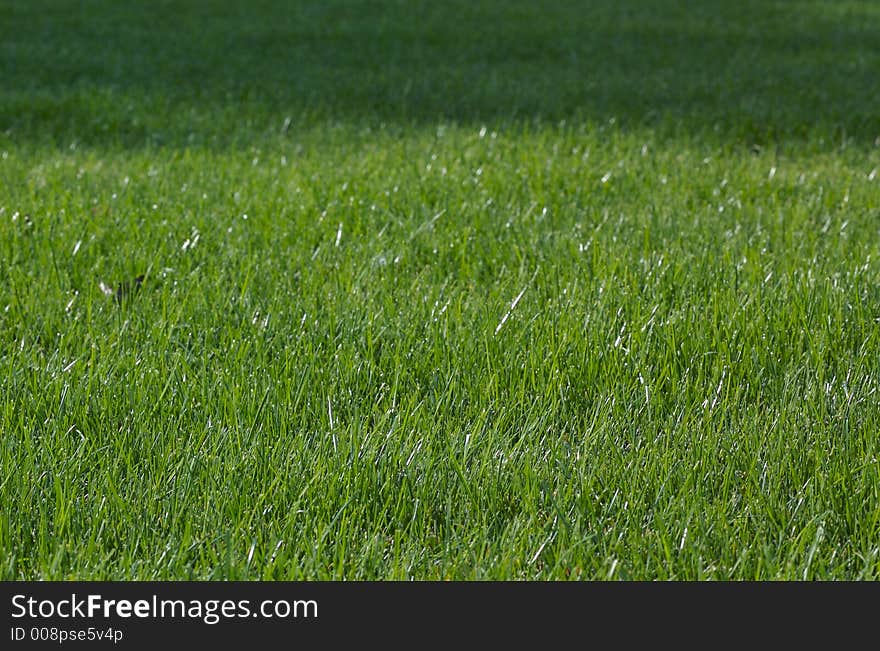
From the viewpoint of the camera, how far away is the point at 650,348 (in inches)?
99.8

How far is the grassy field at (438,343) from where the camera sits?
1840 millimetres

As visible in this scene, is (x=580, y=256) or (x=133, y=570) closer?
(x=133, y=570)

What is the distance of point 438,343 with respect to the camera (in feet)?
8.28

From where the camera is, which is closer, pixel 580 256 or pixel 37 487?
pixel 37 487

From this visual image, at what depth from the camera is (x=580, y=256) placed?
125 inches

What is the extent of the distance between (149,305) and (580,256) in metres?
1.31

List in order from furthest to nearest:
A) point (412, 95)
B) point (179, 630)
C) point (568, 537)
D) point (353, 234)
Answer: point (412, 95) < point (353, 234) < point (568, 537) < point (179, 630)

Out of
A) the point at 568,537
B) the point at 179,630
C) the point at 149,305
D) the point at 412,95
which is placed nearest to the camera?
the point at 179,630

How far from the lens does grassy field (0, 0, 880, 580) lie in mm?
1840

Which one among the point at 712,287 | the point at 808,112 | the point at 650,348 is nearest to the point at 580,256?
the point at 712,287

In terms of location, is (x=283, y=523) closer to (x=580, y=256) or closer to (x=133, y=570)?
(x=133, y=570)

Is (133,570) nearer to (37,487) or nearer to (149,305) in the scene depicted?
(37,487)

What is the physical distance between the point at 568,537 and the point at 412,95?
15.8 ft

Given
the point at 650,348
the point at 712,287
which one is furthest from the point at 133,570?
the point at 712,287
